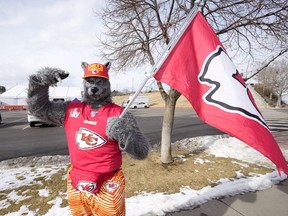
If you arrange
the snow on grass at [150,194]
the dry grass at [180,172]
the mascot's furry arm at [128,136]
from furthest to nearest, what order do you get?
1. the dry grass at [180,172]
2. the snow on grass at [150,194]
3. the mascot's furry arm at [128,136]

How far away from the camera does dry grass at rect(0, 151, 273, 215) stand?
3418 mm

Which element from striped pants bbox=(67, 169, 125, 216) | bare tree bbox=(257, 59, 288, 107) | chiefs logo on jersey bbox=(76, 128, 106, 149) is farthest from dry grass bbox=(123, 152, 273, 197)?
bare tree bbox=(257, 59, 288, 107)

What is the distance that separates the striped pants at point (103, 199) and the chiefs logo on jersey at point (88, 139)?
356 millimetres

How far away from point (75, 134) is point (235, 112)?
143 cm

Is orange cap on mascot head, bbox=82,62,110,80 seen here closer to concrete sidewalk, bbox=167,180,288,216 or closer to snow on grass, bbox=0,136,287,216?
snow on grass, bbox=0,136,287,216

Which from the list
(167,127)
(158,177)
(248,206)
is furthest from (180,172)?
(248,206)

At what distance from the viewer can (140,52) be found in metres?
5.65

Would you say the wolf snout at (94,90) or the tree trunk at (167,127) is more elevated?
the wolf snout at (94,90)

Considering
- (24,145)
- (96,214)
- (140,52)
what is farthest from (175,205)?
(24,145)

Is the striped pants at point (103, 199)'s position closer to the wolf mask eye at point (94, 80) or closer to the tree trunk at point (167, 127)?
the wolf mask eye at point (94, 80)

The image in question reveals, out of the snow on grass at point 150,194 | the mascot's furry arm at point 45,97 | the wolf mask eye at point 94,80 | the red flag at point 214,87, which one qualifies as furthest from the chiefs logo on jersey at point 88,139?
the snow on grass at point 150,194

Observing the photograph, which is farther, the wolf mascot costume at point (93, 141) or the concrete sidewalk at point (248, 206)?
the concrete sidewalk at point (248, 206)

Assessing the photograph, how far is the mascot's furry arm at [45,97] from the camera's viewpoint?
71.5 inches

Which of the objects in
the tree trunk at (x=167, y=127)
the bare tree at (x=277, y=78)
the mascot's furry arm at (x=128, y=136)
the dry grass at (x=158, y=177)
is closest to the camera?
the mascot's furry arm at (x=128, y=136)
